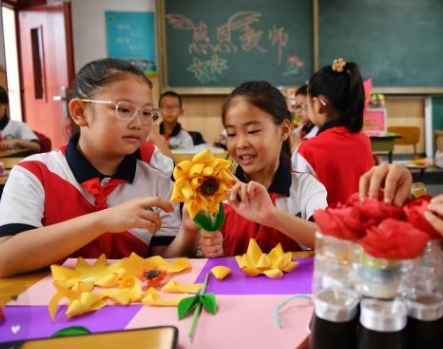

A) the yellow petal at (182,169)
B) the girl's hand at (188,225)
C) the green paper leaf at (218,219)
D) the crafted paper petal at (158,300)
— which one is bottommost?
the crafted paper petal at (158,300)

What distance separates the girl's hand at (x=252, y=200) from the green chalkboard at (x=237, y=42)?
16.5 ft

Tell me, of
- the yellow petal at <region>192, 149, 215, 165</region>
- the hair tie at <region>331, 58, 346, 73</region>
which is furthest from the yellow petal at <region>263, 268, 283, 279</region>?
the hair tie at <region>331, 58, 346, 73</region>

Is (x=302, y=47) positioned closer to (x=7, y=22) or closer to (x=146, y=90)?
(x=7, y=22)

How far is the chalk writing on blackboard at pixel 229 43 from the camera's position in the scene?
19.4ft

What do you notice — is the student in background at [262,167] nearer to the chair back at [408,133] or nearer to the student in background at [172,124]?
the student in background at [172,124]

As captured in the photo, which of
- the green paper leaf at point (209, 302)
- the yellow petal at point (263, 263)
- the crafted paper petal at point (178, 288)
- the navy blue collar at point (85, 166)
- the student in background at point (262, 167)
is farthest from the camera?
the student in background at point (262, 167)

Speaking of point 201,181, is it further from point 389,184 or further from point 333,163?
point 333,163

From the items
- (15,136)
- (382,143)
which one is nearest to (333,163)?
(382,143)

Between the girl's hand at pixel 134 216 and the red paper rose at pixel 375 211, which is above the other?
the red paper rose at pixel 375 211

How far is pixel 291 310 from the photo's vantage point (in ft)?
2.72

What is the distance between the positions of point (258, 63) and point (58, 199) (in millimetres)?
5113

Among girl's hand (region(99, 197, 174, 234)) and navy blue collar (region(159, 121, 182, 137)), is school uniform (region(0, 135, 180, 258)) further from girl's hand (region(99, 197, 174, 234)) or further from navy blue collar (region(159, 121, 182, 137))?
navy blue collar (region(159, 121, 182, 137))

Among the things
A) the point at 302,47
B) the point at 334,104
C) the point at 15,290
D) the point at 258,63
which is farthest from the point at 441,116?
the point at 15,290

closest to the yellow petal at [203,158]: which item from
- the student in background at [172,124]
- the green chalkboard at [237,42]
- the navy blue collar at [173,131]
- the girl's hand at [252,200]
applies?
the girl's hand at [252,200]
